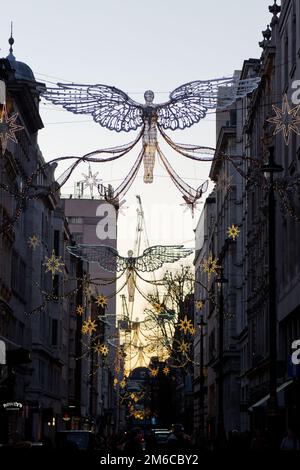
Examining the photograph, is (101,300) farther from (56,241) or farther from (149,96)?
(56,241)

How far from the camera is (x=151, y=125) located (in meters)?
25.8

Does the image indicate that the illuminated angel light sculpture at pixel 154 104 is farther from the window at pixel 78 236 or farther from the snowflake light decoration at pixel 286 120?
the window at pixel 78 236

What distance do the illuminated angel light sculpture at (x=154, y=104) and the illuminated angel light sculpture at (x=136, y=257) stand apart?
33.2 feet

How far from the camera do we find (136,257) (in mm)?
37094

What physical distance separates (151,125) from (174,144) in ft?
2.85

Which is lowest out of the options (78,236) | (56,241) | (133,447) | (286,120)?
(133,447)

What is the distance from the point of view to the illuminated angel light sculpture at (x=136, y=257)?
36000mm

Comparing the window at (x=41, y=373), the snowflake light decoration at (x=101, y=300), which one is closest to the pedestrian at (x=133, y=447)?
the snowflake light decoration at (x=101, y=300)

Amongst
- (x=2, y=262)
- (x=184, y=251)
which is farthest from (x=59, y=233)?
(x=184, y=251)

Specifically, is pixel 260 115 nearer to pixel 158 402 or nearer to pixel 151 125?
pixel 151 125

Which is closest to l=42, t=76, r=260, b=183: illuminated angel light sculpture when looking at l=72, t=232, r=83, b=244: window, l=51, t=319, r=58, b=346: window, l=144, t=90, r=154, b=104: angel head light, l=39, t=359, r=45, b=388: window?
l=144, t=90, r=154, b=104: angel head light

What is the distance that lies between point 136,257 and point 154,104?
12.0 meters

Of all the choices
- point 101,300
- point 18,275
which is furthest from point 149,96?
point 18,275

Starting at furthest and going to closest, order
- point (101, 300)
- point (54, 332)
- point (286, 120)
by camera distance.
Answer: point (54, 332) → point (101, 300) → point (286, 120)
